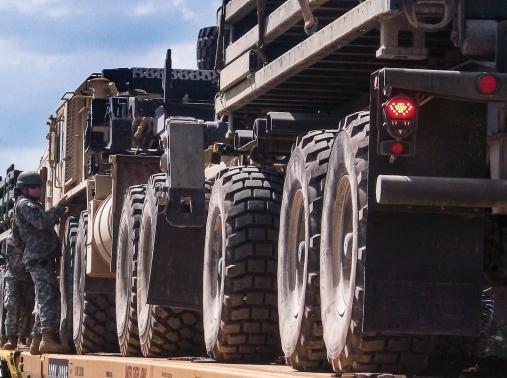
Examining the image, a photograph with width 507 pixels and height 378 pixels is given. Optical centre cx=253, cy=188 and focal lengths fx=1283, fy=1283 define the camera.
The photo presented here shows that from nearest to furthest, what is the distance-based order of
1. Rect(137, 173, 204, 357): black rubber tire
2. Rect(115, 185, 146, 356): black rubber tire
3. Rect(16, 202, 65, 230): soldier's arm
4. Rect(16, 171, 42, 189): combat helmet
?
Rect(137, 173, 204, 357): black rubber tire, Rect(115, 185, 146, 356): black rubber tire, Rect(16, 202, 65, 230): soldier's arm, Rect(16, 171, 42, 189): combat helmet

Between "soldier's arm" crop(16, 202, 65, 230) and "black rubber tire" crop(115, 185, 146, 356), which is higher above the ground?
"soldier's arm" crop(16, 202, 65, 230)

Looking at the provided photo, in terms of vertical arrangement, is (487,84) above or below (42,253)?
above

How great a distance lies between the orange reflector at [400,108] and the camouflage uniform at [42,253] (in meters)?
7.12

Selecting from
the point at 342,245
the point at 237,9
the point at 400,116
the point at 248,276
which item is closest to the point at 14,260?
the point at 237,9

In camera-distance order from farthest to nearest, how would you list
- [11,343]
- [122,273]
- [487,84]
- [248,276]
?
1. [11,343]
2. [122,273]
3. [248,276]
4. [487,84]

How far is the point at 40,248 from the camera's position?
1206 centimetres

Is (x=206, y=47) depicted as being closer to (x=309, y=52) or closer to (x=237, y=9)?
(x=237, y=9)

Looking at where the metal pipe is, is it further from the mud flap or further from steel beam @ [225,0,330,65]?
the mud flap

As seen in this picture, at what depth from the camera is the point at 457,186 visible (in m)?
5.00

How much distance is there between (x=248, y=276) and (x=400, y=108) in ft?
7.49

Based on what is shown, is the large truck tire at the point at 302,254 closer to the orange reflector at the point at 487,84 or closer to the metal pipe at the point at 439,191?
the metal pipe at the point at 439,191

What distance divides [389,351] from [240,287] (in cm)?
194

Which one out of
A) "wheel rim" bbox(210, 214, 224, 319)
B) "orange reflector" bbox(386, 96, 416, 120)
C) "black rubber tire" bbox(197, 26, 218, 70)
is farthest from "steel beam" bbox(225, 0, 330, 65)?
"black rubber tire" bbox(197, 26, 218, 70)

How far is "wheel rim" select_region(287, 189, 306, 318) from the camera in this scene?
254 inches
